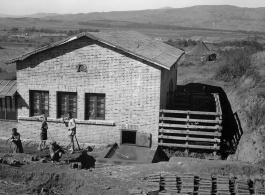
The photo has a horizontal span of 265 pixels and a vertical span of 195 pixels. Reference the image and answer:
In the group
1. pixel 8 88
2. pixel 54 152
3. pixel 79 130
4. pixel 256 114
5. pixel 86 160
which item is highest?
pixel 8 88

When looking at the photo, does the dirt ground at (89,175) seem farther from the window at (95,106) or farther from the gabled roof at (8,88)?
the gabled roof at (8,88)

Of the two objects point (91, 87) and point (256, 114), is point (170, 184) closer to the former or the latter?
point (91, 87)

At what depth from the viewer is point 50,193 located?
10969 mm

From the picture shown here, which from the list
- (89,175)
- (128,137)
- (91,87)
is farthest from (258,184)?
(91,87)

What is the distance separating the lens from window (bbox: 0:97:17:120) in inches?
664

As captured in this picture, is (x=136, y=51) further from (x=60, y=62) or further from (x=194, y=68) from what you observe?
(x=194, y=68)

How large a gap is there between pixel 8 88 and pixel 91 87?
388cm

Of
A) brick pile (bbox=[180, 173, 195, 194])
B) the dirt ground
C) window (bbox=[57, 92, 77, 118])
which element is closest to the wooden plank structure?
the dirt ground

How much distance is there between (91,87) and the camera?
16.1 metres

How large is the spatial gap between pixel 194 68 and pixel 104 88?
25639 mm

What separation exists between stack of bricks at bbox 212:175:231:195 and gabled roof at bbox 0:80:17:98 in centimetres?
977

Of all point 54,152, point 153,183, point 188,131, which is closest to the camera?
point 153,183

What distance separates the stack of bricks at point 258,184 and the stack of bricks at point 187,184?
174 centimetres

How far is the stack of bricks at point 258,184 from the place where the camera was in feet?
33.7
